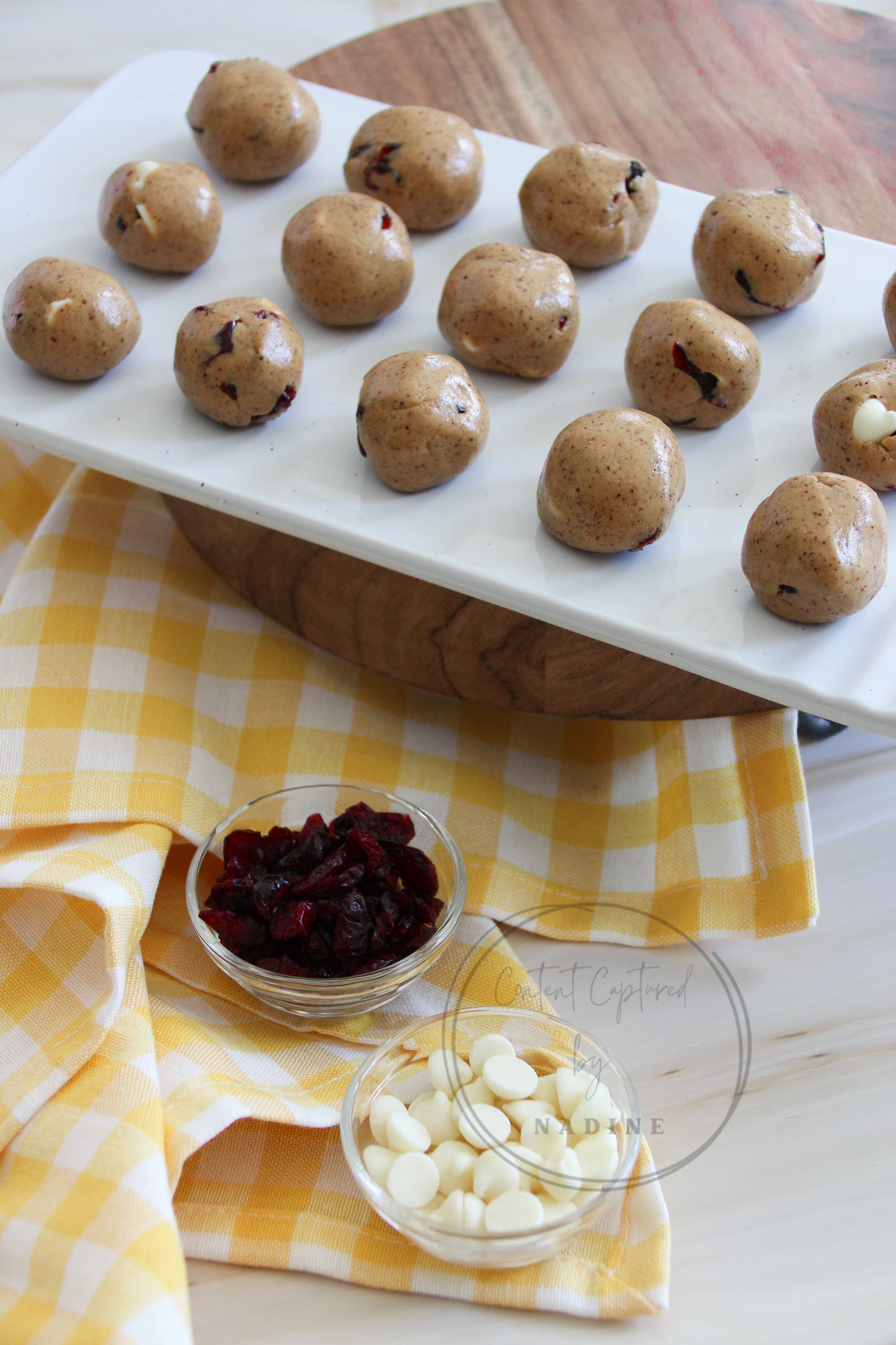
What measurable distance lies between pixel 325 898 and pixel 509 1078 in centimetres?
19

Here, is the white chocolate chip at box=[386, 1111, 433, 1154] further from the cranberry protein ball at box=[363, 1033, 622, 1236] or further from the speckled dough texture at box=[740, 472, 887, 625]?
the speckled dough texture at box=[740, 472, 887, 625]

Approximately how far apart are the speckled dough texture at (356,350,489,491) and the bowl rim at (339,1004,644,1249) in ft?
1.42

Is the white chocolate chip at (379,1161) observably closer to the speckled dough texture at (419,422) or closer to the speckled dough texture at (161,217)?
the speckled dough texture at (419,422)

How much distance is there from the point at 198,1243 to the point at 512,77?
140 centimetres

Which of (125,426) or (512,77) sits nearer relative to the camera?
(125,426)

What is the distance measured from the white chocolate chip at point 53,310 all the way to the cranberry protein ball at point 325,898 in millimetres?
477

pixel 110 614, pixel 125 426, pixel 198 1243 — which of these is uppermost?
pixel 125 426

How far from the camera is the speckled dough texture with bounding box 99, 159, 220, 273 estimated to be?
1.23 metres

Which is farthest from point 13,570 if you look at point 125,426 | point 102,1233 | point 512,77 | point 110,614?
point 512,77

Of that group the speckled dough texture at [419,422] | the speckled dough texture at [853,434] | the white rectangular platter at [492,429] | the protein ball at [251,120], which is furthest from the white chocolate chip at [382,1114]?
the protein ball at [251,120]

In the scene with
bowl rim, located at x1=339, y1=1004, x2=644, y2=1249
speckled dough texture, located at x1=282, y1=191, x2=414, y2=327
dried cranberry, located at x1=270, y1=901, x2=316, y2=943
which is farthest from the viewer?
speckled dough texture, located at x1=282, y1=191, x2=414, y2=327

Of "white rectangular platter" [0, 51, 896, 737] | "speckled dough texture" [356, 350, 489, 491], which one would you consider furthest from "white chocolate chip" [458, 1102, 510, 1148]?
"speckled dough texture" [356, 350, 489, 491]

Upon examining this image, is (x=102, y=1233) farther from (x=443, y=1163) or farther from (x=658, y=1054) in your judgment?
(x=658, y=1054)

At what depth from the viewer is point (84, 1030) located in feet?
3.22
